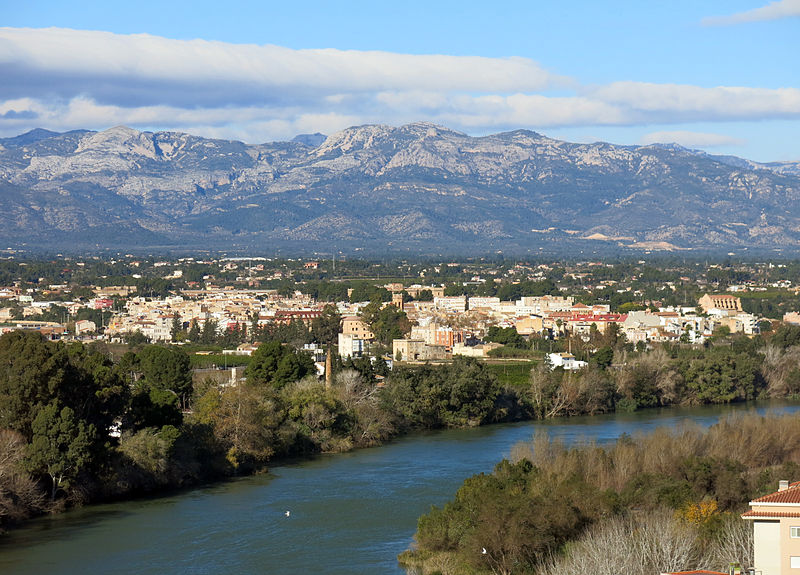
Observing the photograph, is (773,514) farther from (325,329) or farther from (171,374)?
(325,329)

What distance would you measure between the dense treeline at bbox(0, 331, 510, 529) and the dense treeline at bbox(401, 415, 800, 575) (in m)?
7.94

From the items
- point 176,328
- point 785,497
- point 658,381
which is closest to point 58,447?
point 785,497

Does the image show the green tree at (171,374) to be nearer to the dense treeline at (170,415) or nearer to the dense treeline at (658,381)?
the dense treeline at (170,415)

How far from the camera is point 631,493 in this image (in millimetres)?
22859

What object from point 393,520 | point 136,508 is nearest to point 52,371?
point 136,508

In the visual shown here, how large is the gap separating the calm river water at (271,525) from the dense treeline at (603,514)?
1.67 m

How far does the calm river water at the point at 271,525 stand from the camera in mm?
22375

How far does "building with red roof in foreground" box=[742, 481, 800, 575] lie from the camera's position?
15.1 metres

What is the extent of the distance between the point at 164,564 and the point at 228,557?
1095 mm

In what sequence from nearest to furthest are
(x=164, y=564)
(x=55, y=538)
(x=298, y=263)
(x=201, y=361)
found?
(x=164, y=564) < (x=55, y=538) < (x=201, y=361) < (x=298, y=263)

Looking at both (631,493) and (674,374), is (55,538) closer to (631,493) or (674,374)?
(631,493)

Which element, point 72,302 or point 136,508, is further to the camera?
point 72,302

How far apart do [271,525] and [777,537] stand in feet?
39.5

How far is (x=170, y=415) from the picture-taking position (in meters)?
31.1
